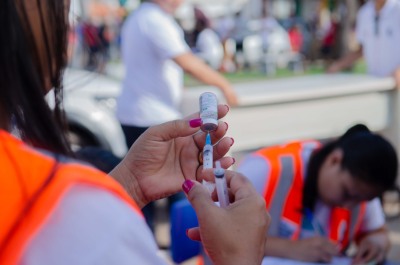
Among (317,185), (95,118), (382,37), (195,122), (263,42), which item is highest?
(195,122)

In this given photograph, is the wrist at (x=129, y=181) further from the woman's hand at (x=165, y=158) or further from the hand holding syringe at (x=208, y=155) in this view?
the hand holding syringe at (x=208, y=155)

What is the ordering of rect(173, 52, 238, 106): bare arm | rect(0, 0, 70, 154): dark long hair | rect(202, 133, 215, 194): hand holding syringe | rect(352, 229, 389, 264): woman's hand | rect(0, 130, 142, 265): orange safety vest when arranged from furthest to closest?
rect(173, 52, 238, 106): bare arm
rect(352, 229, 389, 264): woman's hand
rect(202, 133, 215, 194): hand holding syringe
rect(0, 0, 70, 154): dark long hair
rect(0, 130, 142, 265): orange safety vest

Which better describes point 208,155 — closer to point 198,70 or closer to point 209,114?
point 209,114

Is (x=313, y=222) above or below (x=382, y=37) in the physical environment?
below

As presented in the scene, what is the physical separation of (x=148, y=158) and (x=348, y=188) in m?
1.16

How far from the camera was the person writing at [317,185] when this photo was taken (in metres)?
2.13

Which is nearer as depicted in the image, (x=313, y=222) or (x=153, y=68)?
(x=313, y=222)

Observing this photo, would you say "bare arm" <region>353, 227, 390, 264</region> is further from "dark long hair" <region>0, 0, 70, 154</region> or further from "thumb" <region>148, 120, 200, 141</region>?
"dark long hair" <region>0, 0, 70, 154</region>

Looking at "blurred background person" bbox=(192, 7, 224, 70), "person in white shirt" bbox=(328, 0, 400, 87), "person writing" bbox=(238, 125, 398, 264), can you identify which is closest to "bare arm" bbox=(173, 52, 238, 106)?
"person writing" bbox=(238, 125, 398, 264)

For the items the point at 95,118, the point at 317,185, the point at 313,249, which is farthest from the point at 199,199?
the point at 95,118

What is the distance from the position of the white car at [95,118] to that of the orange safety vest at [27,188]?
166 inches

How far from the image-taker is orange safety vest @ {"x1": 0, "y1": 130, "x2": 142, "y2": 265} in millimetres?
586

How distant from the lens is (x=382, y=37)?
473cm

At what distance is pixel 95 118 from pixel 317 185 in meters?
2.98
